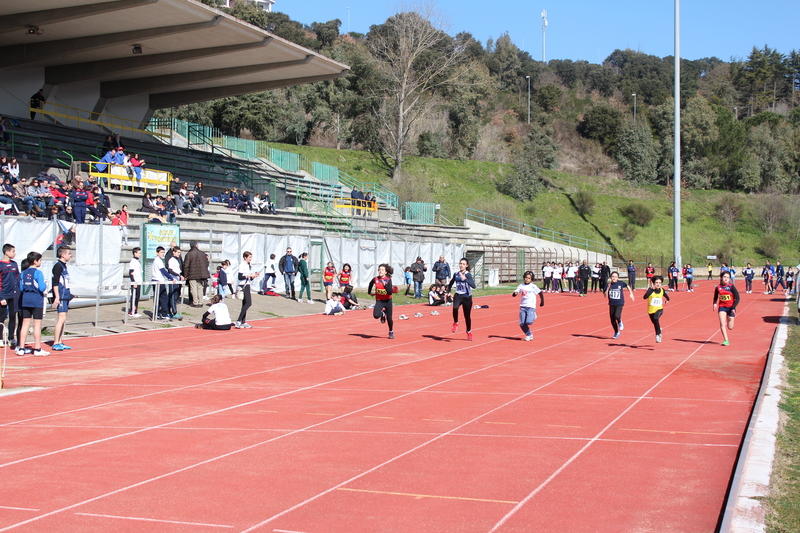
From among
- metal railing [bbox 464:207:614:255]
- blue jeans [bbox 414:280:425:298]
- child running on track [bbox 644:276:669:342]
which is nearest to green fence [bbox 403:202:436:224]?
metal railing [bbox 464:207:614:255]

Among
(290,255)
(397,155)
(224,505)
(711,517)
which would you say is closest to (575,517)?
(711,517)

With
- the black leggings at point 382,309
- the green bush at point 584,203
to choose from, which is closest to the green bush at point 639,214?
the green bush at point 584,203

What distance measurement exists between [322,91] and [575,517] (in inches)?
2715

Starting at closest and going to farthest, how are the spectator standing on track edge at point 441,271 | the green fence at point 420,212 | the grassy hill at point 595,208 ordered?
the spectator standing on track edge at point 441,271 → the green fence at point 420,212 → the grassy hill at point 595,208

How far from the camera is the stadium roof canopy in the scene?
2862cm

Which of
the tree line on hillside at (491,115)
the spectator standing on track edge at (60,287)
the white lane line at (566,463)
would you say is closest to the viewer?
the white lane line at (566,463)

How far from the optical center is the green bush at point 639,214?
223ft

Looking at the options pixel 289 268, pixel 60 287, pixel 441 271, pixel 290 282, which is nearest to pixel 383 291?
pixel 60 287

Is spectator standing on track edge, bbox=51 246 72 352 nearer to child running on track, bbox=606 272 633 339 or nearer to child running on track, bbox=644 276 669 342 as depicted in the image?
child running on track, bbox=606 272 633 339

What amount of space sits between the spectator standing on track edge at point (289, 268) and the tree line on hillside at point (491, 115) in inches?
1480

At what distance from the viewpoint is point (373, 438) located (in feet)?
26.0

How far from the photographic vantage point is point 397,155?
6462 cm

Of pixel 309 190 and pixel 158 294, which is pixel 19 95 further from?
pixel 158 294

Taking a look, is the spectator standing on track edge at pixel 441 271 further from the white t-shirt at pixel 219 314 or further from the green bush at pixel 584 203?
the green bush at pixel 584 203
